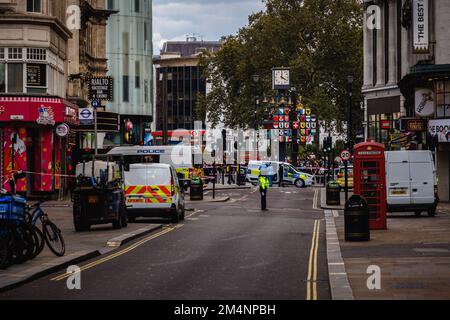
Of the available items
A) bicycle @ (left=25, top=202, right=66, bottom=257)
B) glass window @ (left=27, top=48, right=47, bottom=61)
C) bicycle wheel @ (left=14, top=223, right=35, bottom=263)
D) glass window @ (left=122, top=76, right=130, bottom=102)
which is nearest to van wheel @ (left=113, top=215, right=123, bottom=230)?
bicycle @ (left=25, top=202, right=66, bottom=257)

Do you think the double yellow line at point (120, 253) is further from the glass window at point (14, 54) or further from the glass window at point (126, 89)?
the glass window at point (126, 89)

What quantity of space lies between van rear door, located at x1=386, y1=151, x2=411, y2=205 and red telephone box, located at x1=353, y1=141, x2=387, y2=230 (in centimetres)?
735

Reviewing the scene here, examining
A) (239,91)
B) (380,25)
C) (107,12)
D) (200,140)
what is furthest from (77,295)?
(200,140)

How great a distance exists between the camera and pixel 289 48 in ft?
329

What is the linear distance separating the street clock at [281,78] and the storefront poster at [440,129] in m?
42.8

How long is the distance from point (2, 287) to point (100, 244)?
8.98 metres

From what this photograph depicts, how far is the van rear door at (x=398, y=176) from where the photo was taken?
38312 millimetres

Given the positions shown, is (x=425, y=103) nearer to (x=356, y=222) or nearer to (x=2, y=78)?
(x=2, y=78)

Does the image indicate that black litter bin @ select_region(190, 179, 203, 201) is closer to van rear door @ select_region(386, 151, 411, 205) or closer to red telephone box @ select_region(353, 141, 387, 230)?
van rear door @ select_region(386, 151, 411, 205)

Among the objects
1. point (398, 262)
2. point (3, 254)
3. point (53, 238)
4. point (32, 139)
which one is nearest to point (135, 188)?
point (53, 238)

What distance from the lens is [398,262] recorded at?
20.7 metres

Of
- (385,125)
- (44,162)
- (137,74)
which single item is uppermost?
(137,74)

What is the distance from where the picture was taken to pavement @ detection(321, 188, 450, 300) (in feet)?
51.9

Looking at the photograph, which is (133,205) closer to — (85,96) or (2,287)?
(2,287)
